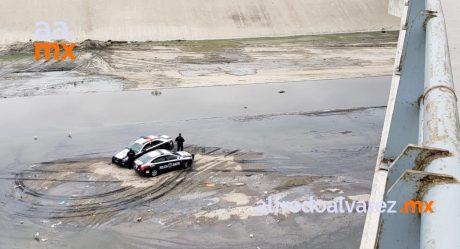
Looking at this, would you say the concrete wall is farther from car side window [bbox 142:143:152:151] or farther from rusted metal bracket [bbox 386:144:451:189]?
rusted metal bracket [bbox 386:144:451:189]

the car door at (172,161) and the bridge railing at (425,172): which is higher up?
the car door at (172,161)

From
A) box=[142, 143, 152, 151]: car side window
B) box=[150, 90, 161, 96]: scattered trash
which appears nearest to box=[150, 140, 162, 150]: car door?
box=[142, 143, 152, 151]: car side window

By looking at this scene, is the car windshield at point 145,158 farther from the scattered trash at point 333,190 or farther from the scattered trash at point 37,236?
the scattered trash at point 333,190

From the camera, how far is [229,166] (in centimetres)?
2327

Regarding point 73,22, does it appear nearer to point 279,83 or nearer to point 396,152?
point 279,83

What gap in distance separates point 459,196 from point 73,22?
54.6 m

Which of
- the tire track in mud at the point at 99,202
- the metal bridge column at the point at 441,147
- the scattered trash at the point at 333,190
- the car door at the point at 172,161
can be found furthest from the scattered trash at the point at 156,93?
the metal bridge column at the point at 441,147

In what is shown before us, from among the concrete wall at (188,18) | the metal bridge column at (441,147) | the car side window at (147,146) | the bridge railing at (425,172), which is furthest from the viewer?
the concrete wall at (188,18)

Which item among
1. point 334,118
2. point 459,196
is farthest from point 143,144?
point 459,196

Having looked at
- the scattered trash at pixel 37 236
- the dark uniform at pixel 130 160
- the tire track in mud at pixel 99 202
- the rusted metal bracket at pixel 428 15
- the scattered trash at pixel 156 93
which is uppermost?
the scattered trash at pixel 156 93

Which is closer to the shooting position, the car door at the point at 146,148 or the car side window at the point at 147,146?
the car door at the point at 146,148

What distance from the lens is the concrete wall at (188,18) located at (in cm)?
5262

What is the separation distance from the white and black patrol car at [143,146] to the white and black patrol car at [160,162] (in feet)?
3.25

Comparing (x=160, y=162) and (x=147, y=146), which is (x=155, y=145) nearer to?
(x=147, y=146)
